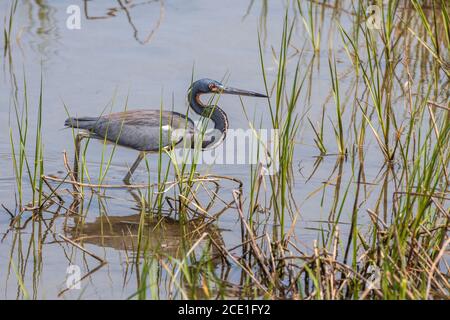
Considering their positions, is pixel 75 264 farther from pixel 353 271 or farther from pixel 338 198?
pixel 338 198

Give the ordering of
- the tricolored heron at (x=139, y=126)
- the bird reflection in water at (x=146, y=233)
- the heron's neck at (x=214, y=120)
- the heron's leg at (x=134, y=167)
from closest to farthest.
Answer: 1. the bird reflection in water at (x=146, y=233)
2. the heron's leg at (x=134, y=167)
3. the tricolored heron at (x=139, y=126)
4. the heron's neck at (x=214, y=120)

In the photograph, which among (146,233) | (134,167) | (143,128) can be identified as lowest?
(146,233)

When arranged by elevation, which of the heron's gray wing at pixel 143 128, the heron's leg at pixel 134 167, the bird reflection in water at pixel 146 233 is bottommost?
the bird reflection in water at pixel 146 233

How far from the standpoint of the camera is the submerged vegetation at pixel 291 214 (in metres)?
4.77

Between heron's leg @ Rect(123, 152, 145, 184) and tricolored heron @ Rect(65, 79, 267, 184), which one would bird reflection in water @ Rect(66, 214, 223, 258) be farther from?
tricolored heron @ Rect(65, 79, 267, 184)

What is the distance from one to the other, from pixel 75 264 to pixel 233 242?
3.44ft

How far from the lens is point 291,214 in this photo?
20.6 feet

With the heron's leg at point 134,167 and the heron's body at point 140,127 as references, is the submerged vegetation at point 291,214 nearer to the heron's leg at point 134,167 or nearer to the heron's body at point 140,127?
the heron's leg at point 134,167

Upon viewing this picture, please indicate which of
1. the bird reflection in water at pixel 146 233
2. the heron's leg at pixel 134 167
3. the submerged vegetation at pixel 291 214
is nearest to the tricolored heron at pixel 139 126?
the heron's leg at pixel 134 167

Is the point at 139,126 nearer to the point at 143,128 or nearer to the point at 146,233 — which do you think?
the point at 143,128

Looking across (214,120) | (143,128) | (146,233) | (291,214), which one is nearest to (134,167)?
(143,128)

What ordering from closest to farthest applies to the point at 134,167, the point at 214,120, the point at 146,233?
the point at 146,233 < the point at 134,167 < the point at 214,120

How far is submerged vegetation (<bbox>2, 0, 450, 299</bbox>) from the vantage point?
4.77m
